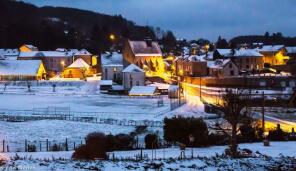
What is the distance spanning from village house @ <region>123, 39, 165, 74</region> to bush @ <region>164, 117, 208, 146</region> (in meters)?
60.0

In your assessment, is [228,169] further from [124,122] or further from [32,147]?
[124,122]

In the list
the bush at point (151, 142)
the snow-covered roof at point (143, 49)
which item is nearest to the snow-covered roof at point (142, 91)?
the snow-covered roof at point (143, 49)

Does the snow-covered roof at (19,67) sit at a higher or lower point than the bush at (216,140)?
higher

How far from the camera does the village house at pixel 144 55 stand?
90.9m

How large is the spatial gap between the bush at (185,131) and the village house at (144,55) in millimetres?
59976

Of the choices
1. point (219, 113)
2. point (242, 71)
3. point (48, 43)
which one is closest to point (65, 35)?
point (48, 43)

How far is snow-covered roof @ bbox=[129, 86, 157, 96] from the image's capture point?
221 feet

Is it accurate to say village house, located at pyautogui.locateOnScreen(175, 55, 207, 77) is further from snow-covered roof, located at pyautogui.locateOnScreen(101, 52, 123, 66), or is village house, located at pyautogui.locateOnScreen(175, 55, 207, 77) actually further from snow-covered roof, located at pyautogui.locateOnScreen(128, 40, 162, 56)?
snow-covered roof, located at pyautogui.locateOnScreen(101, 52, 123, 66)

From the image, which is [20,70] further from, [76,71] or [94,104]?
[94,104]

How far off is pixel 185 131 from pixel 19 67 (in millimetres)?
64974

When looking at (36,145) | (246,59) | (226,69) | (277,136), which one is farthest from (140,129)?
(246,59)

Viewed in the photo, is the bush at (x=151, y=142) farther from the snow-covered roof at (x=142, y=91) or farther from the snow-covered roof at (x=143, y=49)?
the snow-covered roof at (x=143, y=49)

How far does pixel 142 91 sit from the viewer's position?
224 feet

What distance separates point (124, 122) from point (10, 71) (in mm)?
47997
